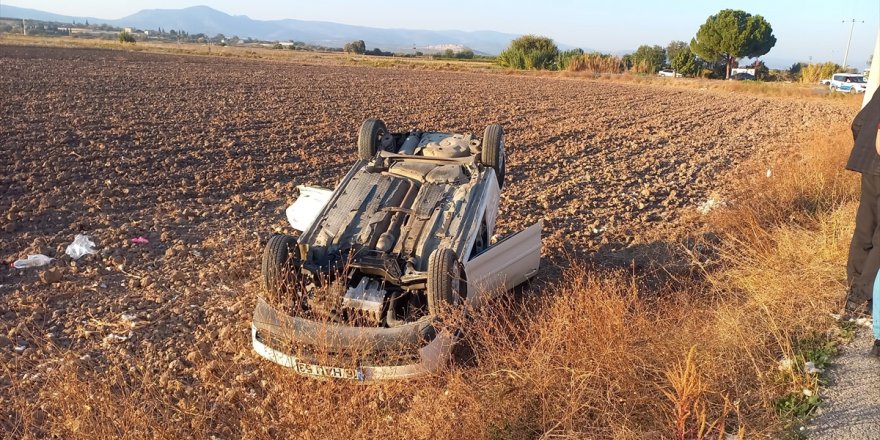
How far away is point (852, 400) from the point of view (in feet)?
10.4

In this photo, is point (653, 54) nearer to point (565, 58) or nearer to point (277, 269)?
point (565, 58)

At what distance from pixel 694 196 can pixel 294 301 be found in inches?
267

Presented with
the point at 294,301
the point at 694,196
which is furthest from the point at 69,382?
the point at 694,196

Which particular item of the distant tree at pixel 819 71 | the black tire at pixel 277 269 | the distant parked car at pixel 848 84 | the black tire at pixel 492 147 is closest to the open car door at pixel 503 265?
the black tire at pixel 492 147

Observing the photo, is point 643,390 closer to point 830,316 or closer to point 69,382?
point 830,316

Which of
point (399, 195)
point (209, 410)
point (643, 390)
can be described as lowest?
point (209, 410)

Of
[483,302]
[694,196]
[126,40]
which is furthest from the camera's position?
[126,40]

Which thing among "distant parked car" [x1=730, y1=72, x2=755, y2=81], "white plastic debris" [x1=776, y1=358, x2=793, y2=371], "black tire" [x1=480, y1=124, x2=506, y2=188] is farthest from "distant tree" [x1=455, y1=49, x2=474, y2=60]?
"white plastic debris" [x1=776, y1=358, x2=793, y2=371]

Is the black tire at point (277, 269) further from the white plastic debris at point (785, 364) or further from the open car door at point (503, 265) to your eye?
the white plastic debris at point (785, 364)

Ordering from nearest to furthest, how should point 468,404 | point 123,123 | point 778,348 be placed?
point 468,404 < point 778,348 < point 123,123

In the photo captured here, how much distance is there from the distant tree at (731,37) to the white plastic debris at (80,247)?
65.0m

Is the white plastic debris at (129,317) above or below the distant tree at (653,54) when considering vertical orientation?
below

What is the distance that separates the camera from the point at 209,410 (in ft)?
12.3

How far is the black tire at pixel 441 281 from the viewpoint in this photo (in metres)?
4.04
